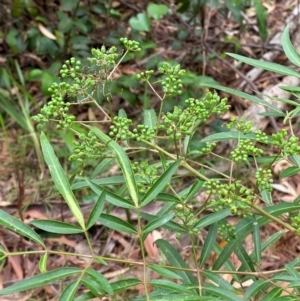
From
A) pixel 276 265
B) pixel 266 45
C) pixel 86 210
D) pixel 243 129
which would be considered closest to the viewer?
pixel 243 129

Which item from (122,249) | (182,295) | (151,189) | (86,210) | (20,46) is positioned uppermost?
(151,189)

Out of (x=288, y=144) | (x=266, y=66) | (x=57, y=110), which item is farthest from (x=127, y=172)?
(x=266, y=66)

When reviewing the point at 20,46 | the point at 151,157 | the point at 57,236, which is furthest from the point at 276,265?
the point at 20,46

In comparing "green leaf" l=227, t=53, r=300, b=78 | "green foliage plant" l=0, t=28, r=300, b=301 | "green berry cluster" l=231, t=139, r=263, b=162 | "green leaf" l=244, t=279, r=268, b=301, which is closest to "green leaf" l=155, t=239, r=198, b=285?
"green foliage plant" l=0, t=28, r=300, b=301

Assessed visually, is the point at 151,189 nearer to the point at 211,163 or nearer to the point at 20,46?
the point at 211,163

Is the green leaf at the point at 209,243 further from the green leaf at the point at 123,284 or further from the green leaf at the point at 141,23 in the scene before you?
the green leaf at the point at 141,23
